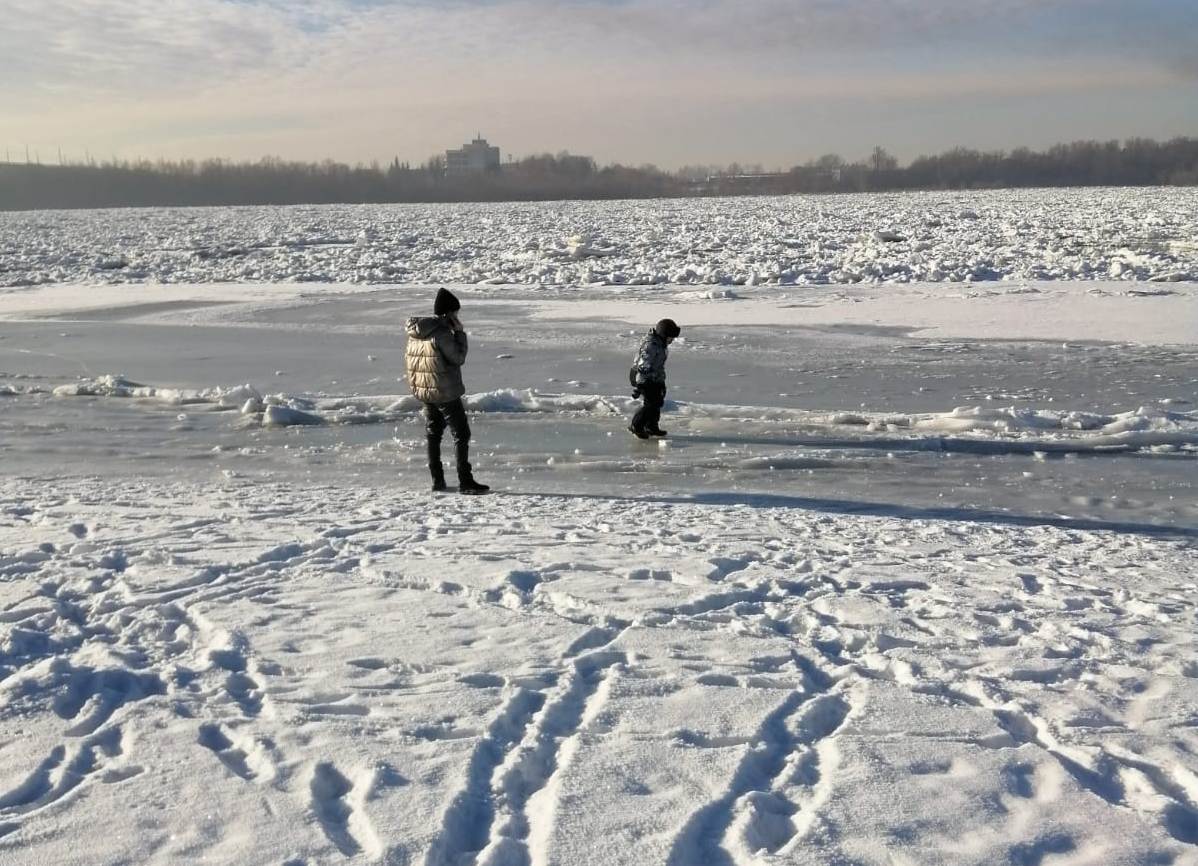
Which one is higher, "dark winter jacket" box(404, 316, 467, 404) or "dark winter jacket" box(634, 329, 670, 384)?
"dark winter jacket" box(404, 316, 467, 404)

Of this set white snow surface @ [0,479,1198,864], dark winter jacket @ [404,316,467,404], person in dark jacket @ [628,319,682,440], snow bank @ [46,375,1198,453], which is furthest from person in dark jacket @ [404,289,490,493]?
snow bank @ [46,375,1198,453]

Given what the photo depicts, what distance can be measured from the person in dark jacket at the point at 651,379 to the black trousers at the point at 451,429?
6.57 feet

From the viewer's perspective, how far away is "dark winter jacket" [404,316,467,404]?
7918 mm

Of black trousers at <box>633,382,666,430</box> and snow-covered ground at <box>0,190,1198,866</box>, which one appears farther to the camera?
black trousers at <box>633,382,666,430</box>

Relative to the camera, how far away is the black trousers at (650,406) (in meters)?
9.67

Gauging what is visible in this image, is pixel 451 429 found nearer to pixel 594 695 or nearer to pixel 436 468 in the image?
pixel 436 468

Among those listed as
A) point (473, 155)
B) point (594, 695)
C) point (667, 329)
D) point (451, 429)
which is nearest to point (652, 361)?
point (667, 329)

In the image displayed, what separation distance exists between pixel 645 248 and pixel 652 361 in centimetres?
2409

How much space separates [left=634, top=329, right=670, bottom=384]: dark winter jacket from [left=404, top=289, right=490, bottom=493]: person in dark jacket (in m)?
2.04

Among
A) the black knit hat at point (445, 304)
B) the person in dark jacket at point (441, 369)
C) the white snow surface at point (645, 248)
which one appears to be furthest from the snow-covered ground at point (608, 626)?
the white snow surface at point (645, 248)

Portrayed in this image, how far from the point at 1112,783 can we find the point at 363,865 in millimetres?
2296

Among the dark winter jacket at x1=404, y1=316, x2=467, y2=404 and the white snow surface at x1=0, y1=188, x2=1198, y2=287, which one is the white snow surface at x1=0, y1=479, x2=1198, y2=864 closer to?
the dark winter jacket at x1=404, y1=316, x2=467, y2=404

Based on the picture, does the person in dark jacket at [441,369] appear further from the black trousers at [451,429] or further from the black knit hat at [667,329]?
the black knit hat at [667,329]

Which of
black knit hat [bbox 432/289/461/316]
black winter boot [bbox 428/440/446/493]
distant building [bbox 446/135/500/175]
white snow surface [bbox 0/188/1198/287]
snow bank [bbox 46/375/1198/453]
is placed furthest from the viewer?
distant building [bbox 446/135/500/175]
